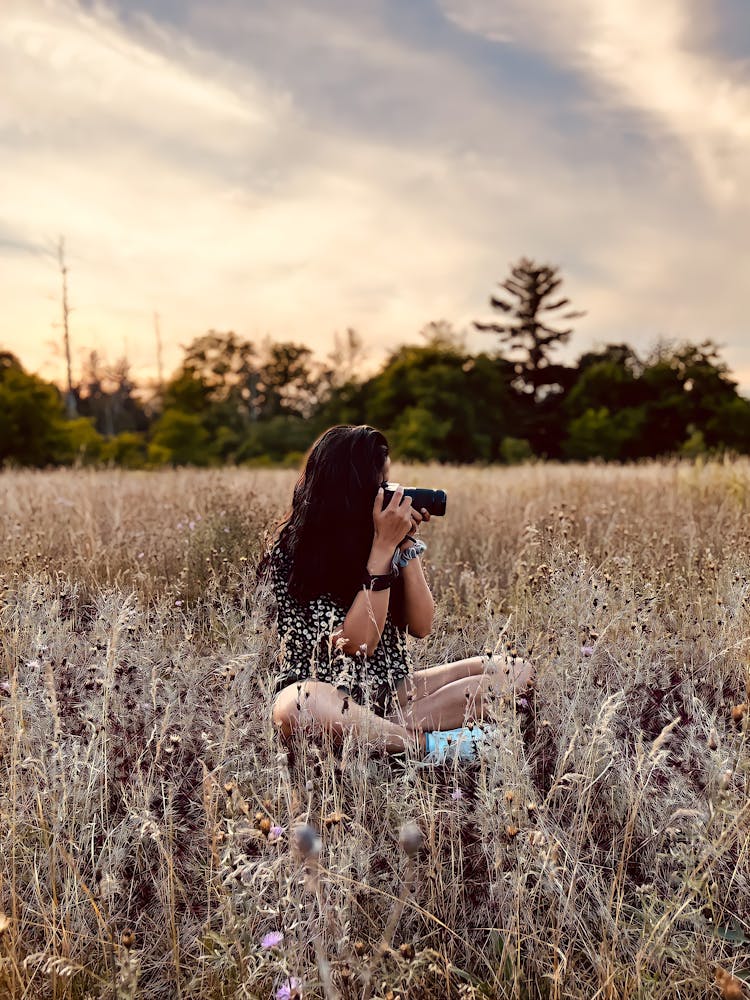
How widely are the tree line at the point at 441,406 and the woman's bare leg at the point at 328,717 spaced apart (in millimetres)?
24363

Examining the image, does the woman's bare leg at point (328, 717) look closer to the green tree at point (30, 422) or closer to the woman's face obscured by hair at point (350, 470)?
the woman's face obscured by hair at point (350, 470)

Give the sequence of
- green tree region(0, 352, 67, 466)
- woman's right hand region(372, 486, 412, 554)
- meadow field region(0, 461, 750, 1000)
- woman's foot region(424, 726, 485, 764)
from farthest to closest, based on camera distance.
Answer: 1. green tree region(0, 352, 67, 466)
2. woman's right hand region(372, 486, 412, 554)
3. woman's foot region(424, 726, 485, 764)
4. meadow field region(0, 461, 750, 1000)

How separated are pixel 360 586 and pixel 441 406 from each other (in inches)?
1172

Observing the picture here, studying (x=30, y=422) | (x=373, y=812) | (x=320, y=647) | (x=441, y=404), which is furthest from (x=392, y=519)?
(x=441, y=404)

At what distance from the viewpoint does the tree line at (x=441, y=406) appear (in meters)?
30.2

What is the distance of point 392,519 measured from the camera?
102 inches

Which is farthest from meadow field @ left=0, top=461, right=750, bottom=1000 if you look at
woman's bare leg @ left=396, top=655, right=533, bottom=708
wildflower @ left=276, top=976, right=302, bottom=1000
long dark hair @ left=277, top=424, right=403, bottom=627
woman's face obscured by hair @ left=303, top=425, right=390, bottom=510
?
woman's face obscured by hair @ left=303, top=425, right=390, bottom=510

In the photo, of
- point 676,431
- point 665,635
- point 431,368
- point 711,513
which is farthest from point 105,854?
point 676,431

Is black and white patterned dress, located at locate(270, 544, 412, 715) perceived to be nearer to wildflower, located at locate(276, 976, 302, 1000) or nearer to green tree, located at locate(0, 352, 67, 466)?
wildflower, located at locate(276, 976, 302, 1000)

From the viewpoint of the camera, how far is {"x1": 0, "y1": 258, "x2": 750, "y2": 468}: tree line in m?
30.2

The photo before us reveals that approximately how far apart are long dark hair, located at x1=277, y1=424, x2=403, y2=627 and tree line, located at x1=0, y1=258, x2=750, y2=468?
78.8 ft

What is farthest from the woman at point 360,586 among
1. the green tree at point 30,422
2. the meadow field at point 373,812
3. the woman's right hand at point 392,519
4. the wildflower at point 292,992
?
the green tree at point 30,422

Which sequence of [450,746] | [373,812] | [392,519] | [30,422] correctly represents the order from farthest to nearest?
1. [30,422]
2. [392,519]
3. [450,746]
4. [373,812]

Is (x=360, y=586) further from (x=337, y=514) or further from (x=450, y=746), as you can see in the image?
(x=450, y=746)
